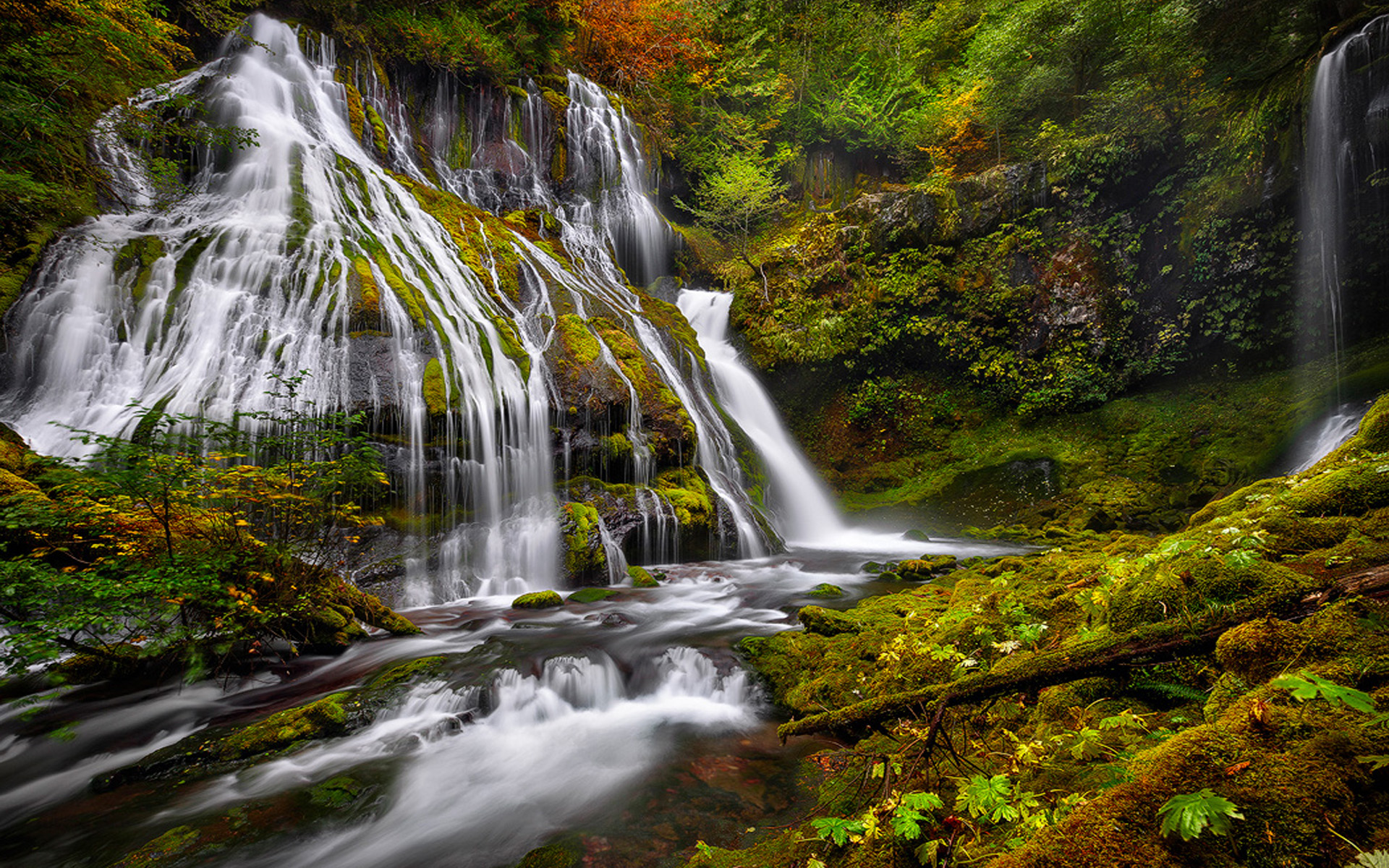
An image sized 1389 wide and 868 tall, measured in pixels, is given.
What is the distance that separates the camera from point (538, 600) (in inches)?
265

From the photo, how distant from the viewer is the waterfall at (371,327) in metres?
7.30

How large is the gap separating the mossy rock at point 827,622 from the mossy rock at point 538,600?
335 centimetres

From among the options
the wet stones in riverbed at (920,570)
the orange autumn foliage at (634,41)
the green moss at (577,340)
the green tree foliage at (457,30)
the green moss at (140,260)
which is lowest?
the wet stones in riverbed at (920,570)

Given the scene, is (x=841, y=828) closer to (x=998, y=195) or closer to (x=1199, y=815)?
(x=1199, y=815)

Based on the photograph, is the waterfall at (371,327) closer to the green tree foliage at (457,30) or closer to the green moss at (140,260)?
the green moss at (140,260)

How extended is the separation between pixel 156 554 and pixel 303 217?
27.6 ft

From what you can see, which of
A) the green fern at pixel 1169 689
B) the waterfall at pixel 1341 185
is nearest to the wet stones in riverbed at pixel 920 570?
the green fern at pixel 1169 689

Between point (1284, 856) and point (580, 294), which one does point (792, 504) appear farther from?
point (1284, 856)

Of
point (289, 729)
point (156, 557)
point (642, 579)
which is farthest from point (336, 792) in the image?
point (642, 579)

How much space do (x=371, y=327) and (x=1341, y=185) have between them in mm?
16581

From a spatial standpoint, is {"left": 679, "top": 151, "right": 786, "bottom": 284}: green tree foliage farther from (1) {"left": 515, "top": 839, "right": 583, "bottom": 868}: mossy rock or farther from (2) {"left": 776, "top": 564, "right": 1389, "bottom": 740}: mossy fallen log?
(2) {"left": 776, "top": 564, "right": 1389, "bottom": 740}: mossy fallen log

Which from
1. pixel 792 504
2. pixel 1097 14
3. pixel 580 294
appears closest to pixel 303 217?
pixel 580 294

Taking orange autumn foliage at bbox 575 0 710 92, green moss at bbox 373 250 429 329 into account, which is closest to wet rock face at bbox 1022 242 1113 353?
green moss at bbox 373 250 429 329

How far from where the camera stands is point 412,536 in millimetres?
7582
